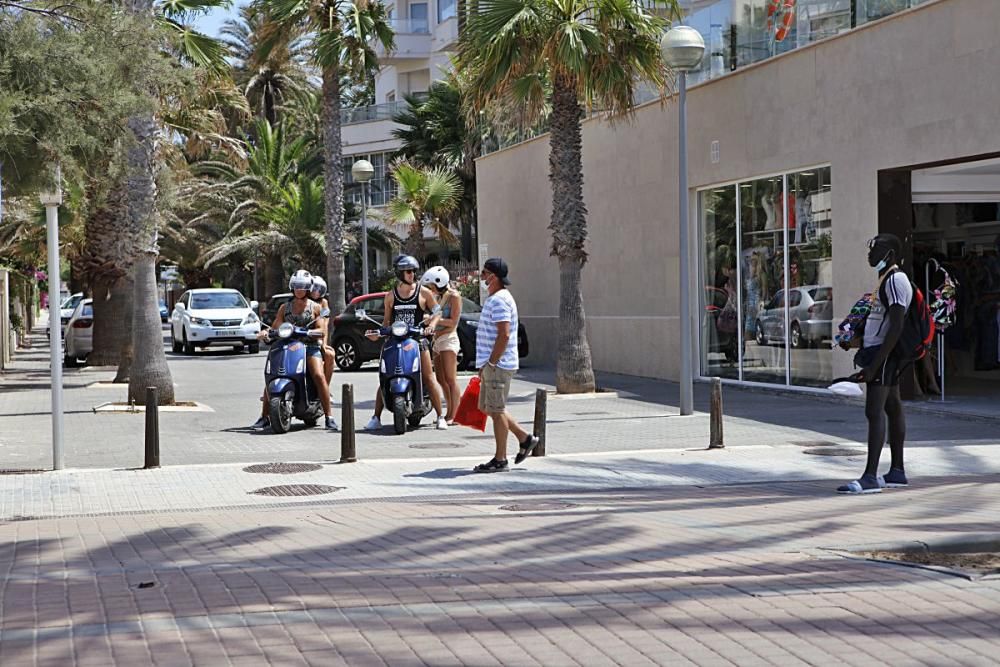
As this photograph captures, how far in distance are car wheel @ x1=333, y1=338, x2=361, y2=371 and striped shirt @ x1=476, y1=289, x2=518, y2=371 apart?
1587 cm

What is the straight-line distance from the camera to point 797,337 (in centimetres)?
1936

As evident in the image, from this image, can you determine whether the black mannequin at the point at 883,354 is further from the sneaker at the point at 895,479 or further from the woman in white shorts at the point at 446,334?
the woman in white shorts at the point at 446,334

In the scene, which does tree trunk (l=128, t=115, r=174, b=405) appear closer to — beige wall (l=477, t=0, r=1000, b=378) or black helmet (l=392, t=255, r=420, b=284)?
black helmet (l=392, t=255, r=420, b=284)

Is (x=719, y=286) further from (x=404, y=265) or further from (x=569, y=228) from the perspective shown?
(x=404, y=265)

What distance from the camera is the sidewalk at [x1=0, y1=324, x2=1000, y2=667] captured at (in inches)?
217

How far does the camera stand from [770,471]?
→ 1166 cm

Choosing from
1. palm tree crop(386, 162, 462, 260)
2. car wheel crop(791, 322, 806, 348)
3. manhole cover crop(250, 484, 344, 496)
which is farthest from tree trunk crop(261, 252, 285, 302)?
manhole cover crop(250, 484, 344, 496)

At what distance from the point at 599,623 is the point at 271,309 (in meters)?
29.3

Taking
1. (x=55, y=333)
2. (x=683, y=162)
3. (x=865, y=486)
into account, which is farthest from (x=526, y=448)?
(x=683, y=162)

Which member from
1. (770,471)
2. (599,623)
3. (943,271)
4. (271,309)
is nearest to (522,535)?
(599,623)

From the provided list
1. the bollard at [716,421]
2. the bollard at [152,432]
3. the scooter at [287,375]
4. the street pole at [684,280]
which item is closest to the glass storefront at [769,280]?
the street pole at [684,280]

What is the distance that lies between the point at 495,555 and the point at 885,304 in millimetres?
3923

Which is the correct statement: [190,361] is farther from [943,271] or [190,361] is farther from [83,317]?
[943,271]

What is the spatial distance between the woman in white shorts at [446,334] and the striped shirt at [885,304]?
5.66 m
